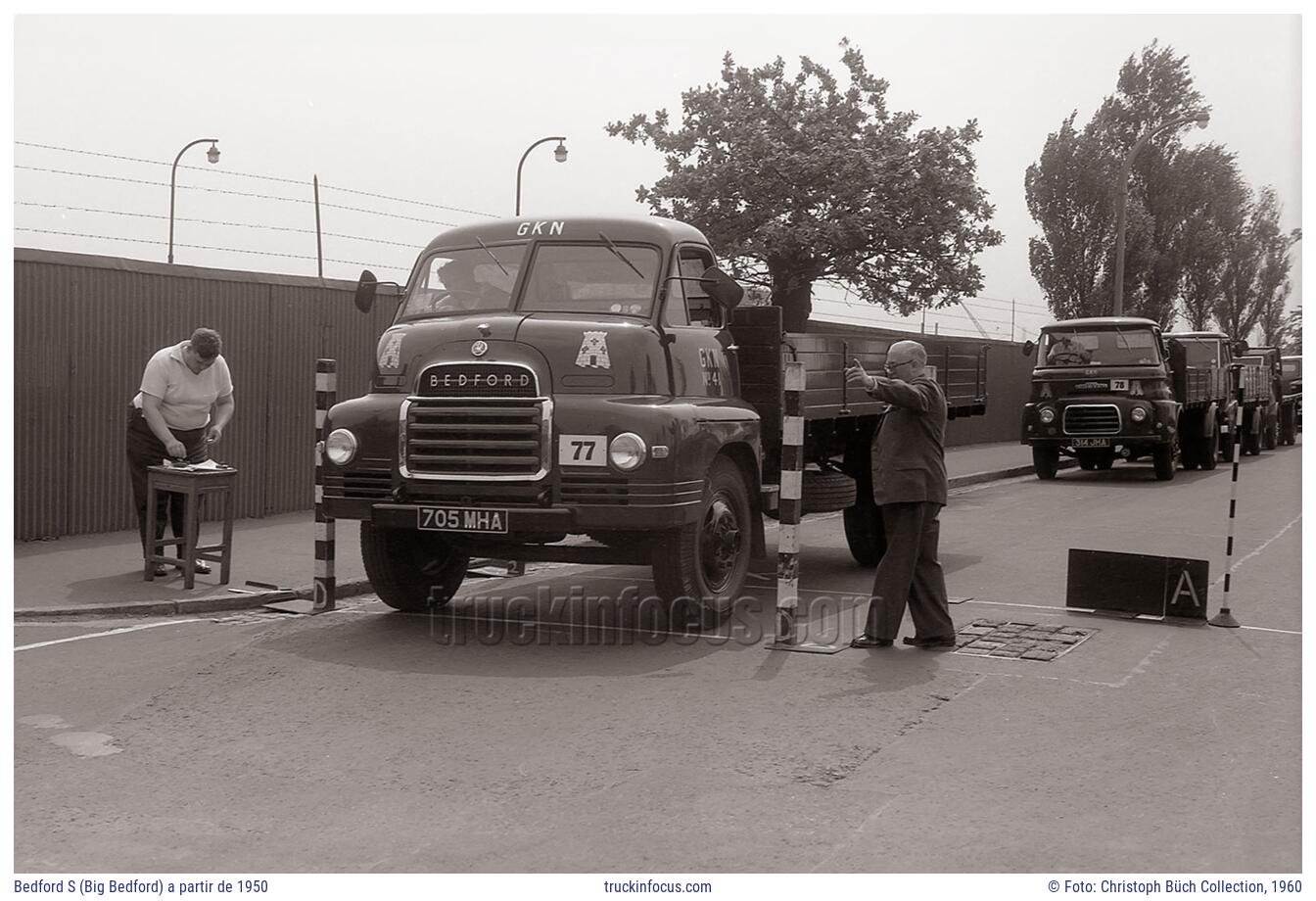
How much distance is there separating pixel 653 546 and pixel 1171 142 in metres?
43.8

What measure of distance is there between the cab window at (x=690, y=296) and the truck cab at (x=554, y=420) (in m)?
0.01

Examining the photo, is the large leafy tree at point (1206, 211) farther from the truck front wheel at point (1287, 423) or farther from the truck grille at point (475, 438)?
the truck grille at point (475, 438)

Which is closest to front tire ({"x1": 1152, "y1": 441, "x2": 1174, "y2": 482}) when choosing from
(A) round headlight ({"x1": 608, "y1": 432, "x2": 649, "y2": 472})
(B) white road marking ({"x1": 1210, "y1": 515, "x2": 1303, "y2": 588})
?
(B) white road marking ({"x1": 1210, "y1": 515, "x2": 1303, "y2": 588})

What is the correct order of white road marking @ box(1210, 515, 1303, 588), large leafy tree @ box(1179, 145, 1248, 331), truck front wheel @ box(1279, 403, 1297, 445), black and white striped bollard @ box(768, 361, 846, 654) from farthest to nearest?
large leafy tree @ box(1179, 145, 1248, 331), truck front wheel @ box(1279, 403, 1297, 445), white road marking @ box(1210, 515, 1303, 588), black and white striped bollard @ box(768, 361, 846, 654)

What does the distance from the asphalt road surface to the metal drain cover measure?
0.15 meters

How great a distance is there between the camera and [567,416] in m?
7.82

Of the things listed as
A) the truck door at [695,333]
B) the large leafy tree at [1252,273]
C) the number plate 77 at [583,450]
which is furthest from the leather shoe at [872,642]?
the large leafy tree at [1252,273]

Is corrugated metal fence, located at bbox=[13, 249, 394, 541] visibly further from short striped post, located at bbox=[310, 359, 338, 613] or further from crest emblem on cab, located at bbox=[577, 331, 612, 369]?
crest emblem on cab, located at bbox=[577, 331, 612, 369]

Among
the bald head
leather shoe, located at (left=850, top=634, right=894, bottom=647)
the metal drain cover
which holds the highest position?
the bald head

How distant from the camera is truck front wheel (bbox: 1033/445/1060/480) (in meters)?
22.0

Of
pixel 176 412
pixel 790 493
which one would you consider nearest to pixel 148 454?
pixel 176 412

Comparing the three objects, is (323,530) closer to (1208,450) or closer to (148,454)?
(148,454)

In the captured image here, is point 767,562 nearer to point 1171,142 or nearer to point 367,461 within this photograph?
point 367,461

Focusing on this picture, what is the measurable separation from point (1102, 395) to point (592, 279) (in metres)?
14.4
